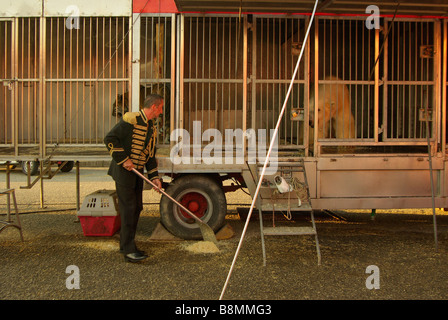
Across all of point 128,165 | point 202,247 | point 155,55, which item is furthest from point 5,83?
point 202,247

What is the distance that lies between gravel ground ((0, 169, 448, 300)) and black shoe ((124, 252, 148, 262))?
9 cm

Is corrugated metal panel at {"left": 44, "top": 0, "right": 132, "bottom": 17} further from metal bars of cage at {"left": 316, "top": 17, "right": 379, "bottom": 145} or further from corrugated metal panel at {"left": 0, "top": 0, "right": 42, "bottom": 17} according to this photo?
metal bars of cage at {"left": 316, "top": 17, "right": 379, "bottom": 145}

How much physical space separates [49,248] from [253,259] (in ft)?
8.93

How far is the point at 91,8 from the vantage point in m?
5.95

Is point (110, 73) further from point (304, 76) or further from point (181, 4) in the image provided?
point (304, 76)

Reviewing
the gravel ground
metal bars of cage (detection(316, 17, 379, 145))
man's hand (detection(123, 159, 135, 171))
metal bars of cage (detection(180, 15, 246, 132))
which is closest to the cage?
the gravel ground

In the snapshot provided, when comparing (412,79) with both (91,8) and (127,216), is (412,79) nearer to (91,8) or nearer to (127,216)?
(127,216)

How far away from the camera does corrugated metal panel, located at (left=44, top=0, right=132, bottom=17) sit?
5910mm

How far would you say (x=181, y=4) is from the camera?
5.65 metres

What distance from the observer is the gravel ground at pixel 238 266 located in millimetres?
3900

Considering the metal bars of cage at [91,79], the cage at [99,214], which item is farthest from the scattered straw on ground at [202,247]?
the metal bars of cage at [91,79]

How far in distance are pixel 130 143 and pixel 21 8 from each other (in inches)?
117

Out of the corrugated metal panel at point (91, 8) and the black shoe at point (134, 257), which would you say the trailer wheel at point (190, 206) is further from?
the corrugated metal panel at point (91, 8)

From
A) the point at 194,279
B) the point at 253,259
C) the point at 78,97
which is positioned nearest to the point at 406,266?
the point at 253,259
